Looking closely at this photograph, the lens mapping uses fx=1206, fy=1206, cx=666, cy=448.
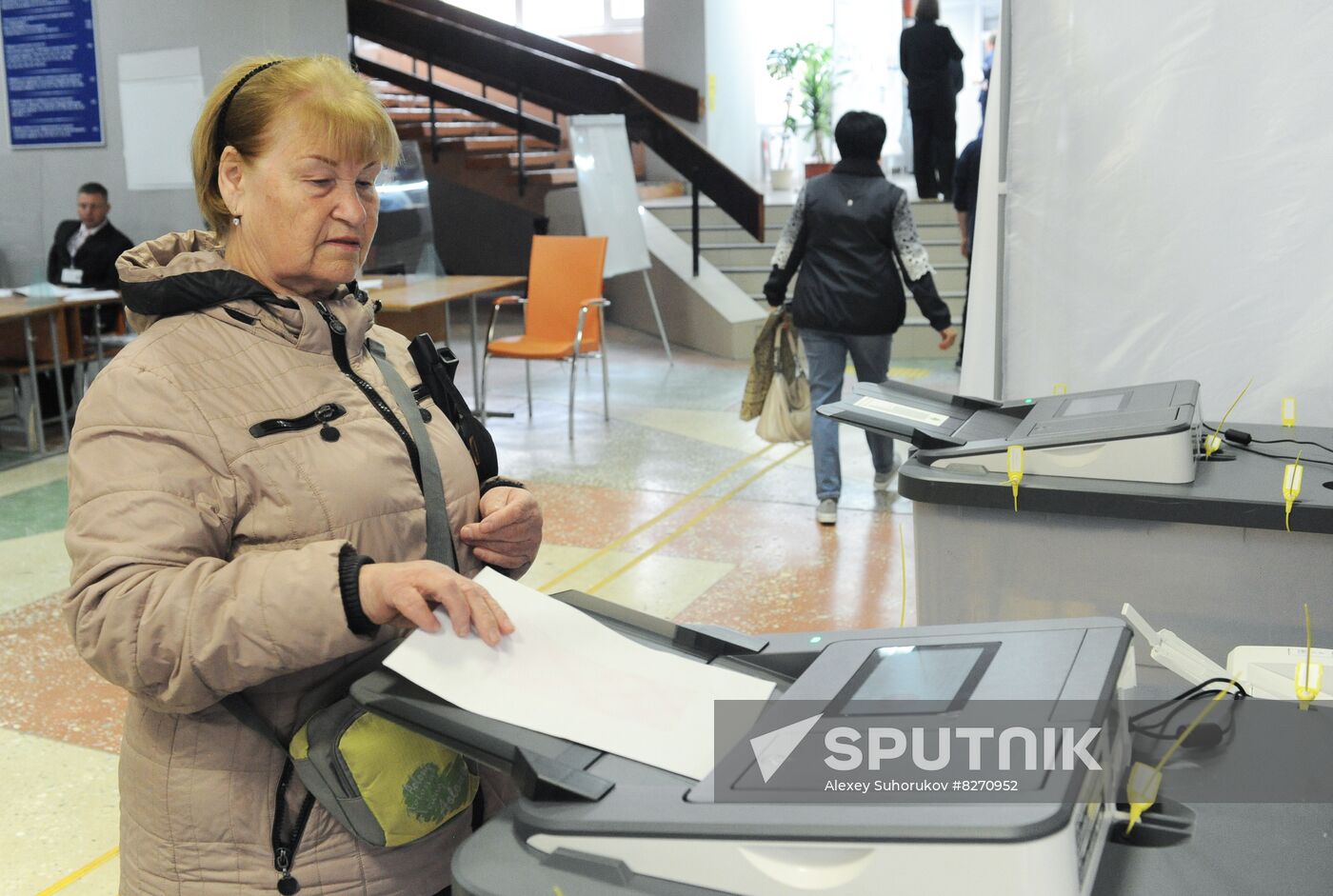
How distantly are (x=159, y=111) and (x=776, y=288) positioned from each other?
14.5ft

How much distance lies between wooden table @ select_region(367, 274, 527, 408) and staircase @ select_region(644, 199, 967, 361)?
2640mm

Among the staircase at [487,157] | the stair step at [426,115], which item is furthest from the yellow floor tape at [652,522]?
the stair step at [426,115]

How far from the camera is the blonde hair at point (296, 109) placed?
47.2 inches

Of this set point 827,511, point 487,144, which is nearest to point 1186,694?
point 827,511

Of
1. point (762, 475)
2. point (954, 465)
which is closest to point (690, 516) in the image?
point (762, 475)

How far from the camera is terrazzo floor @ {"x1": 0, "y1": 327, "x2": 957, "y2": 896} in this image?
8.66ft

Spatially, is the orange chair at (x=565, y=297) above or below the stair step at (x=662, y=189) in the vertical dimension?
below

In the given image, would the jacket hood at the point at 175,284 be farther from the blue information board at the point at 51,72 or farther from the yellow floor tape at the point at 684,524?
the blue information board at the point at 51,72

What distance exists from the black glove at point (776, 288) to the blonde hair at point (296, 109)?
3.52m

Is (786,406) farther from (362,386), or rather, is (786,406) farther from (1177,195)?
(362,386)

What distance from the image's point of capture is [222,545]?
1122 millimetres

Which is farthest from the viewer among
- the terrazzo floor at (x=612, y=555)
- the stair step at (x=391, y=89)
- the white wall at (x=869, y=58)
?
the white wall at (x=869, y=58)

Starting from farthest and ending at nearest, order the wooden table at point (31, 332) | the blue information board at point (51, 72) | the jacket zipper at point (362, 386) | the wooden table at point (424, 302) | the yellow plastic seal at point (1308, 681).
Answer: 1. the blue information board at point (51, 72)
2. the wooden table at point (424, 302)
3. the wooden table at point (31, 332)
4. the jacket zipper at point (362, 386)
5. the yellow plastic seal at point (1308, 681)

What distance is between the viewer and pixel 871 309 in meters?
4.52
